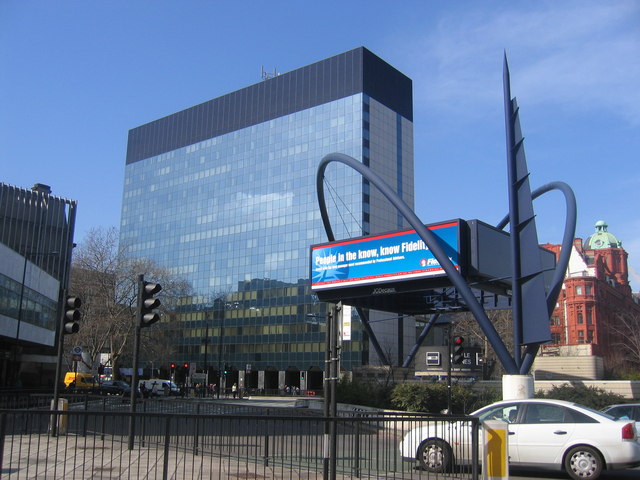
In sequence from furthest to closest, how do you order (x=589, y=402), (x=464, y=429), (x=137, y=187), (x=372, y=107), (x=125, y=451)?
(x=137, y=187) → (x=372, y=107) → (x=589, y=402) → (x=125, y=451) → (x=464, y=429)

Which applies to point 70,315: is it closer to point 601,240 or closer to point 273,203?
point 273,203

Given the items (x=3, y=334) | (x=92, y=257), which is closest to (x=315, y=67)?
(x=92, y=257)

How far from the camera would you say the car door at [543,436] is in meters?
12.5

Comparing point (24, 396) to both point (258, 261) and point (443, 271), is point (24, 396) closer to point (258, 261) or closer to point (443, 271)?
point (443, 271)

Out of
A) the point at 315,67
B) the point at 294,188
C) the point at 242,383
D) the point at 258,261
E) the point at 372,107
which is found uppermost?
the point at 315,67

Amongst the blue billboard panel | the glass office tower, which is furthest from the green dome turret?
the blue billboard panel

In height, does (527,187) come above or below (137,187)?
below

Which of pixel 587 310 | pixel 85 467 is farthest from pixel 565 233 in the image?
pixel 587 310

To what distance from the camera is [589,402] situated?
1014 inches

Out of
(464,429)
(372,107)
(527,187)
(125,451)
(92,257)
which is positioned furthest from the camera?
(372,107)

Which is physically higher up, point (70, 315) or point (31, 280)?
point (31, 280)

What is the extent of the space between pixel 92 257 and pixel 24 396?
3469cm

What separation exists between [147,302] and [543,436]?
924cm

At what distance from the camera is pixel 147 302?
1527 centimetres
